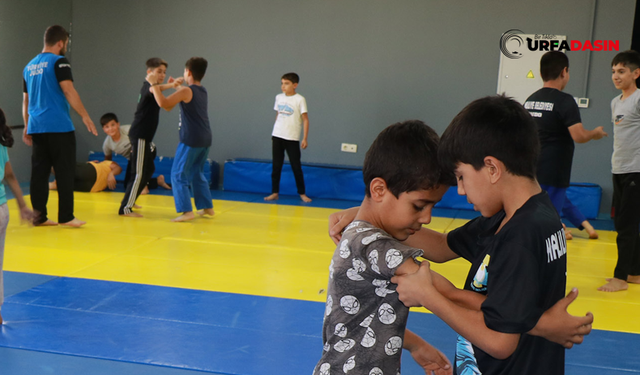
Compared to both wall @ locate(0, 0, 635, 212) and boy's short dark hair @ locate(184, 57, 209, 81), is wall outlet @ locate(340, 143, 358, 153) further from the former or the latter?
boy's short dark hair @ locate(184, 57, 209, 81)

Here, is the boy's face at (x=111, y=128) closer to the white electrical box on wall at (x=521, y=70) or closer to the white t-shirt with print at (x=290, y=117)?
the white t-shirt with print at (x=290, y=117)

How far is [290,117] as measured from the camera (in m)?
8.45

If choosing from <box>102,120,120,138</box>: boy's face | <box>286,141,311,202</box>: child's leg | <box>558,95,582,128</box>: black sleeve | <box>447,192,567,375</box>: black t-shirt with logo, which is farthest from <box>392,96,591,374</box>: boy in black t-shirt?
<box>102,120,120,138</box>: boy's face

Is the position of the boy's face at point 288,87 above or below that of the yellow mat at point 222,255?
above

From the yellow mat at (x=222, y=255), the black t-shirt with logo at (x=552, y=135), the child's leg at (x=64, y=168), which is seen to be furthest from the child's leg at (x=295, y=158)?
the black t-shirt with logo at (x=552, y=135)

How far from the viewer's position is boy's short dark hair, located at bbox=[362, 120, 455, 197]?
4.66ft

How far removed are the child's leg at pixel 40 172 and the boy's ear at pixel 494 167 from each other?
5.51 meters

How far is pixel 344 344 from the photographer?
1.43 m

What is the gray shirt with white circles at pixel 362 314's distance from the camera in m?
1.39

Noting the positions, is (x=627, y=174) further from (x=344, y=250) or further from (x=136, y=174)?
(x=136, y=174)

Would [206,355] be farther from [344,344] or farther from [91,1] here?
[91,1]

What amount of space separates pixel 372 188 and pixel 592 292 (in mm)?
3669

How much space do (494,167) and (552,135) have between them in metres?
3.72

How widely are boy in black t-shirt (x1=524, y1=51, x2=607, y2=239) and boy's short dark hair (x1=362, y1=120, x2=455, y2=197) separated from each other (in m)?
3.50
